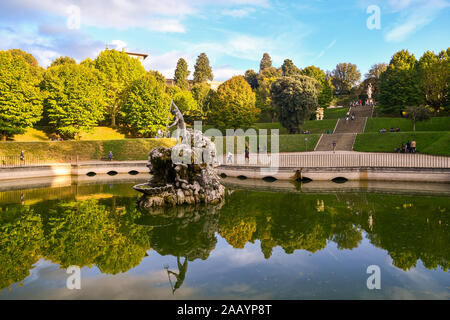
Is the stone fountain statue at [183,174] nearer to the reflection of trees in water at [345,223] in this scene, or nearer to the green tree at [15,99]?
the reflection of trees in water at [345,223]

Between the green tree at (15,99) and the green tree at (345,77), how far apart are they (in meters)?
88.8

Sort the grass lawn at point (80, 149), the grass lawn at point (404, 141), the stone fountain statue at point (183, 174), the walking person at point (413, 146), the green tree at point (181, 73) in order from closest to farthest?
1. the stone fountain statue at point (183, 174)
2. the grass lawn at point (404, 141)
3. the walking person at point (413, 146)
4. the grass lawn at point (80, 149)
5. the green tree at point (181, 73)

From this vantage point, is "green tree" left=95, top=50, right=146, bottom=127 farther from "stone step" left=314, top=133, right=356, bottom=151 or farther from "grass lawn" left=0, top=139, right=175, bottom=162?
"stone step" left=314, top=133, right=356, bottom=151

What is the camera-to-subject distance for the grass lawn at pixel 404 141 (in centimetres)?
3142

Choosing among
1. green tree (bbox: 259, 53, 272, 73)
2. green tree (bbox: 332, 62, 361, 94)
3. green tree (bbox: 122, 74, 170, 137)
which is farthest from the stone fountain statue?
green tree (bbox: 259, 53, 272, 73)

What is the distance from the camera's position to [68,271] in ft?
26.6

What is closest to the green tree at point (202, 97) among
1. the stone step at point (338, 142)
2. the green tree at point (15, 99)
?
the stone step at point (338, 142)

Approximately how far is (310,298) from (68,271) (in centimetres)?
661

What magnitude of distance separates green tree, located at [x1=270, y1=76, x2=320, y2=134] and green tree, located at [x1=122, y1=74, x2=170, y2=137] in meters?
22.2

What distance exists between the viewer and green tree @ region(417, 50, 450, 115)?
52531mm
